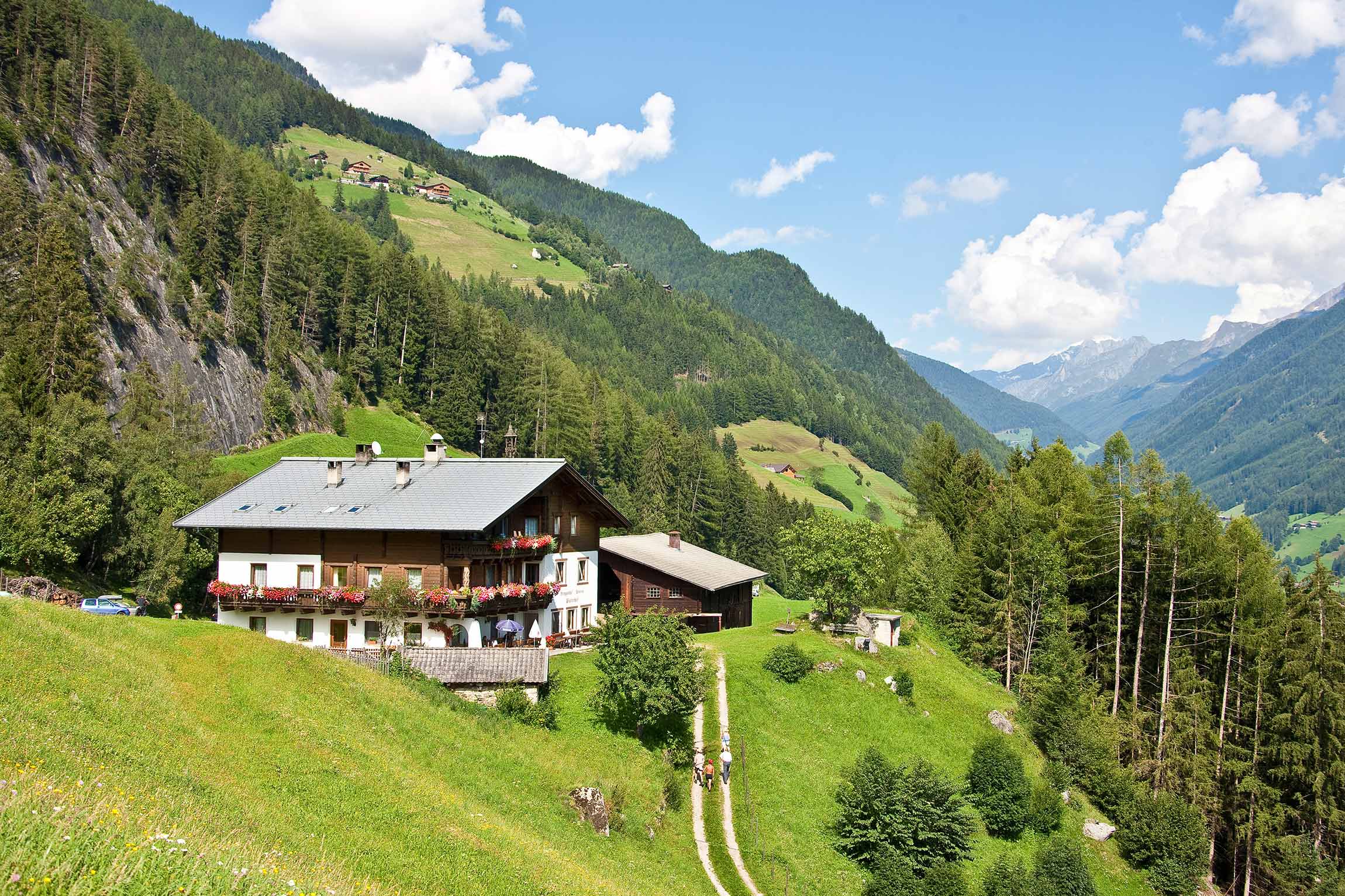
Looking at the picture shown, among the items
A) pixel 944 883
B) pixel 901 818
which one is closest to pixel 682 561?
pixel 901 818

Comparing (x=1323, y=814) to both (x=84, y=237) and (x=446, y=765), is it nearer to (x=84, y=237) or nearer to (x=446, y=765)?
(x=446, y=765)

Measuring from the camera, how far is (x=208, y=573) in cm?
5616

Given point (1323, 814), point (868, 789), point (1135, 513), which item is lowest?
point (1323, 814)

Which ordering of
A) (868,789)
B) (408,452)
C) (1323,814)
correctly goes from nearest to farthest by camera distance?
1. (868,789)
2. (1323,814)
3. (408,452)

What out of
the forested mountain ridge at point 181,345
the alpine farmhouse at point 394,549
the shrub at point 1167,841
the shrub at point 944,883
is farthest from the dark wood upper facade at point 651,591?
the shrub at point 944,883

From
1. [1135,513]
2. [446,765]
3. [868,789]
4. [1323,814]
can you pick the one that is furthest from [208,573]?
[1323,814]

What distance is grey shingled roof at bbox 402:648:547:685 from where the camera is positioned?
3647 cm

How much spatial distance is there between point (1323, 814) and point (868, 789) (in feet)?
102

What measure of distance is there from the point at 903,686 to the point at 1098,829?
12.3 meters

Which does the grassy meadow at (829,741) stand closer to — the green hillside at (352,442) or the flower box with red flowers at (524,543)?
the flower box with red flowers at (524,543)

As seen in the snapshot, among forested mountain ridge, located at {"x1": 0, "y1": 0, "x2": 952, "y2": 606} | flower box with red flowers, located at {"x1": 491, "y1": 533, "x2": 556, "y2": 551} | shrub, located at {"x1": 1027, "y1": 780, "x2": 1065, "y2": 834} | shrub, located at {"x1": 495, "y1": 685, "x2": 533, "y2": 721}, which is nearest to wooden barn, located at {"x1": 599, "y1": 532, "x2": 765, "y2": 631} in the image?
flower box with red flowers, located at {"x1": 491, "y1": 533, "x2": 556, "y2": 551}

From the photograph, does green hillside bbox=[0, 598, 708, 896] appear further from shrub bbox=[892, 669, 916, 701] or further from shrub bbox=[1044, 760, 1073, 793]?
shrub bbox=[1044, 760, 1073, 793]

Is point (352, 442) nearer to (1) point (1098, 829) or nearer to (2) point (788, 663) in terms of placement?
(2) point (788, 663)

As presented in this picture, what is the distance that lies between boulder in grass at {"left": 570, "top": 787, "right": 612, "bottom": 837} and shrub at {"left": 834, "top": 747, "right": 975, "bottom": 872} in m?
12.6
